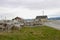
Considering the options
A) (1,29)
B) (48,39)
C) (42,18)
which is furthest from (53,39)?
(42,18)

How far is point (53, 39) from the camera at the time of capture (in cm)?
2159

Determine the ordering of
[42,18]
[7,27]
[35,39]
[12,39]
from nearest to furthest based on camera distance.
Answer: [12,39], [35,39], [7,27], [42,18]

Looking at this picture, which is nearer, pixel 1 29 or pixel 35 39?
pixel 35 39

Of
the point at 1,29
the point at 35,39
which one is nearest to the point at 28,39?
the point at 35,39

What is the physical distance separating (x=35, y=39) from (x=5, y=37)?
163 inches

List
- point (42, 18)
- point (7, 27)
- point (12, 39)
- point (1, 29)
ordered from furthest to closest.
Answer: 1. point (42, 18)
2. point (7, 27)
3. point (1, 29)
4. point (12, 39)

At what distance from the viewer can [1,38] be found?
2072 centimetres

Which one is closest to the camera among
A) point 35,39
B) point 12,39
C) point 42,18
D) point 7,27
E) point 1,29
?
point 12,39

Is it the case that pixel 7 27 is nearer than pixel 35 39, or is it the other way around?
pixel 35 39

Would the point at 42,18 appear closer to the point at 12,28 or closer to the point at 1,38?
the point at 12,28

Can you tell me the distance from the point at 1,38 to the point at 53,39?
7067mm

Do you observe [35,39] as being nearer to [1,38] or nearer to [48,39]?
[48,39]

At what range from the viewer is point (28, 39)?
21438 millimetres

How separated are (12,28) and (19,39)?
12456 millimetres
